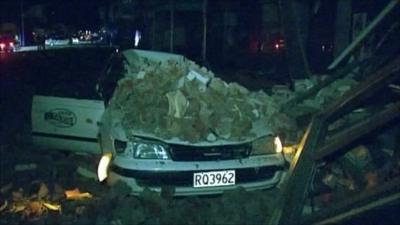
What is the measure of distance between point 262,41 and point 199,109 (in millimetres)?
18310

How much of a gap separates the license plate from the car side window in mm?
2508

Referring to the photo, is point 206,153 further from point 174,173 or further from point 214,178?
point 174,173

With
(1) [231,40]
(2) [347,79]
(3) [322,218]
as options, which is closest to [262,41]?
(1) [231,40]

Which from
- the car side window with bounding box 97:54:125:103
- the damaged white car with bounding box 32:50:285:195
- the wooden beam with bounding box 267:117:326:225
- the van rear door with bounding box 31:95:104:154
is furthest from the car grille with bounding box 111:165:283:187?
the car side window with bounding box 97:54:125:103

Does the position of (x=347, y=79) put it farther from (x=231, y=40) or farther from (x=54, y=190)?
(x=231, y=40)

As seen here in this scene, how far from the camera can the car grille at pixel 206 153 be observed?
19.5ft

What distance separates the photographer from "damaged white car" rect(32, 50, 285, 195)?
19.4 ft

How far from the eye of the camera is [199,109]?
634 centimetres

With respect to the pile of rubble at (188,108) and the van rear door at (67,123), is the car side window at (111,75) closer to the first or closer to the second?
the van rear door at (67,123)

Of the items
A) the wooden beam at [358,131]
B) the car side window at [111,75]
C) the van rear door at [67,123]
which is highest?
the wooden beam at [358,131]

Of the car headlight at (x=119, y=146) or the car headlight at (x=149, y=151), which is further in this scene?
the car headlight at (x=119, y=146)

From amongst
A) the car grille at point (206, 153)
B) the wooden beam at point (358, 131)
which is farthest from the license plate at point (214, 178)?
the wooden beam at point (358, 131)

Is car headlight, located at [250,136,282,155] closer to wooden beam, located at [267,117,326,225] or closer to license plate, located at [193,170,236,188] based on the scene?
license plate, located at [193,170,236,188]

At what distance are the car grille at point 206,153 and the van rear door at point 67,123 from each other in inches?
72.3
